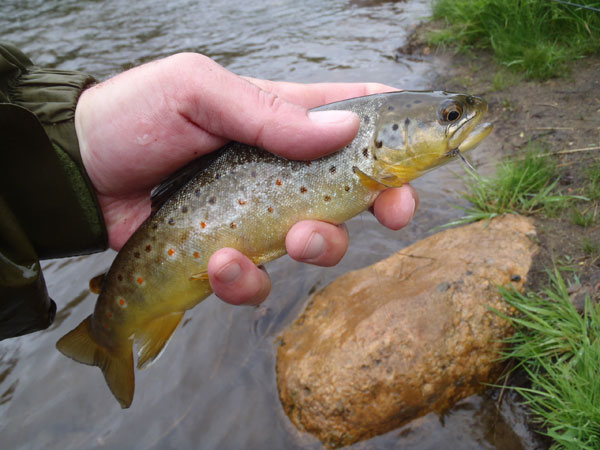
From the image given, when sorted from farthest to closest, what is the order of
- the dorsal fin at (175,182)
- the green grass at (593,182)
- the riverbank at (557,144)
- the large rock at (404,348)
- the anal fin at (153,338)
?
the green grass at (593,182)
the riverbank at (557,144)
the large rock at (404,348)
the anal fin at (153,338)
the dorsal fin at (175,182)

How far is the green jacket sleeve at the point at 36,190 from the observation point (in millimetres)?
2479

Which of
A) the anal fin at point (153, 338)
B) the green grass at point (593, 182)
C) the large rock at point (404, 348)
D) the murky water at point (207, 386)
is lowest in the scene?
the murky water at point (207, 386)

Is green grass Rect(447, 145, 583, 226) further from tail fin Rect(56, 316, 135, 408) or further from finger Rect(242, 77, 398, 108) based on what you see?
tail fin Rect(56, 316, 135, 408)

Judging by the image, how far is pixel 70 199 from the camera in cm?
279

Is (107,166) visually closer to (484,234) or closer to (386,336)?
(386,336)

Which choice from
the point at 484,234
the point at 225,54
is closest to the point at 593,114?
the point at 484,234

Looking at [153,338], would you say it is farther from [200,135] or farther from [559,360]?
[559,360]

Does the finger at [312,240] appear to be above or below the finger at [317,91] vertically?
below

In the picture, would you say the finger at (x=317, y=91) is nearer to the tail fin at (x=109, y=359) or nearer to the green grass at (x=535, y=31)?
the tail fin at (x=109, y=359)

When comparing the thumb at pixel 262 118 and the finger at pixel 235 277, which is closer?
the thumb at pixel 262 118

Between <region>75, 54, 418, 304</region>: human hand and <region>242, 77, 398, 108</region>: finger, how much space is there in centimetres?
72

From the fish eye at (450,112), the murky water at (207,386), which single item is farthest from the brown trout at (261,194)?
the murky water at (207,386)

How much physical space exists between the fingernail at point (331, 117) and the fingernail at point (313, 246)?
0.62 m

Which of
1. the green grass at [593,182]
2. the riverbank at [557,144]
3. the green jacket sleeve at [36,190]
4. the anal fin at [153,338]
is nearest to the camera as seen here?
the green jacket sleeve at [36,190]
